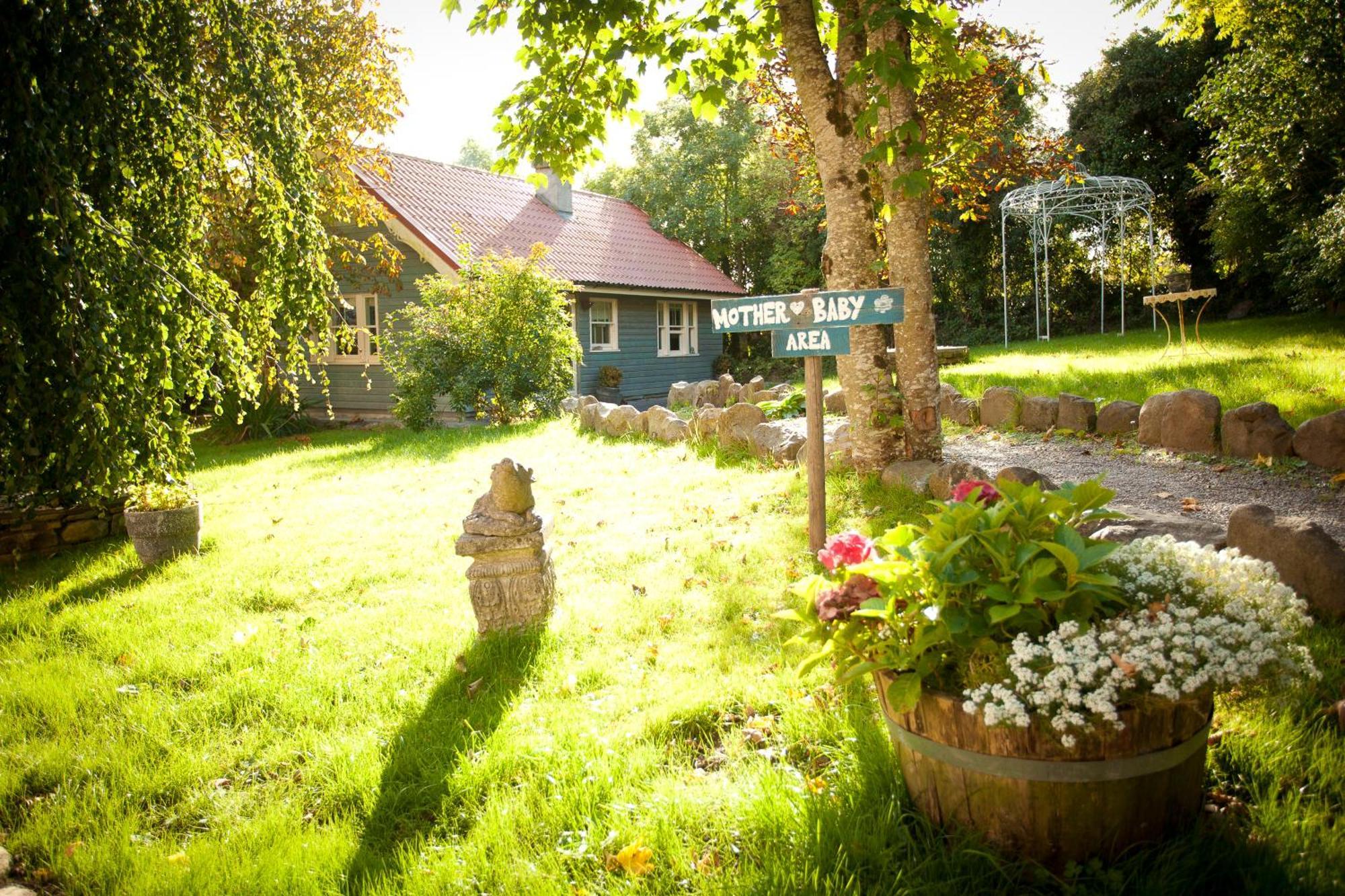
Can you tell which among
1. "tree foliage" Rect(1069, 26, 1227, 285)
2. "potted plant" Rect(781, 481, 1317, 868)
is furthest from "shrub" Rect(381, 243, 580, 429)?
"tree foliage" Rect(1069, 26, 1227, 285)

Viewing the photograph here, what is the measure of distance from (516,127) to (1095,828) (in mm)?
6134


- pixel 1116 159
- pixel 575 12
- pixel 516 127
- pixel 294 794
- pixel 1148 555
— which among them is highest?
pixel 1116 159

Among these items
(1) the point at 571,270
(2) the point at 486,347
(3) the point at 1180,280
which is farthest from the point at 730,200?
(2) the point at 486,347

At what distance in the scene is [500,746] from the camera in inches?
116

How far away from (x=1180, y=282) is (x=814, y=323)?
51.4ft

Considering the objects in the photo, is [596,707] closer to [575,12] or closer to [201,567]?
[201,567]

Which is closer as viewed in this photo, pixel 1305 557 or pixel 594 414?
pixel 1305 557

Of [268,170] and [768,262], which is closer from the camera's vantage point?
[268,170]

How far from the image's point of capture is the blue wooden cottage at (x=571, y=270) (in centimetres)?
1543

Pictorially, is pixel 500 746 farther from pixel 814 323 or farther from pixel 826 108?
pixel 826 108

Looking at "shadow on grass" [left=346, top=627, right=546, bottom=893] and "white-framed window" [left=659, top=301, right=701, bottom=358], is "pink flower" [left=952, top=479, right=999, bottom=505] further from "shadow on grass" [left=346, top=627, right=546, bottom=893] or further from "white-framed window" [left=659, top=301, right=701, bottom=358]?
"white-framed window" [left=659, top=301, right=701, bottom=358]

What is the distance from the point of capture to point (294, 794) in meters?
2.83

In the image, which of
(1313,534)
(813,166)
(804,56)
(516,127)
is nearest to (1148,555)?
(1313,534)

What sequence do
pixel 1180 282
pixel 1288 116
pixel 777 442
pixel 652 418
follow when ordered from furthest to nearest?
pixel 1180 282
pixel 1288 116
pixel 652 418
pixel 777 442
